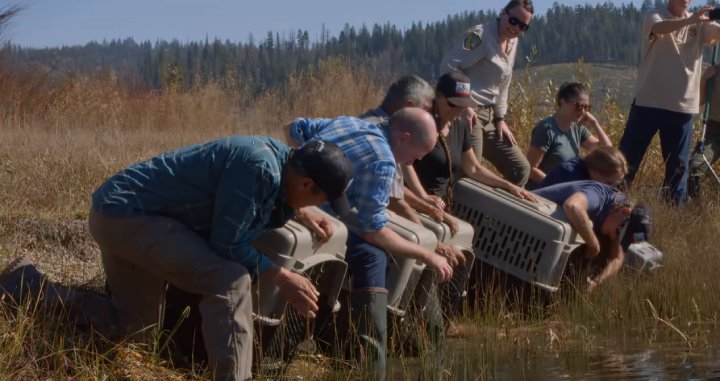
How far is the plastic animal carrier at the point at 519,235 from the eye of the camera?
778 cm

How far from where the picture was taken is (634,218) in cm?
852

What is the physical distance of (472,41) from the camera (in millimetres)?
9398

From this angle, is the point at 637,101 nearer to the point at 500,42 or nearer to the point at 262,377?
the point at 500,42

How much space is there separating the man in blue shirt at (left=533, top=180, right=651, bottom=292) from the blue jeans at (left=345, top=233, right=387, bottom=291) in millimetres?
2098

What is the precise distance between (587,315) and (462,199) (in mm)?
1150

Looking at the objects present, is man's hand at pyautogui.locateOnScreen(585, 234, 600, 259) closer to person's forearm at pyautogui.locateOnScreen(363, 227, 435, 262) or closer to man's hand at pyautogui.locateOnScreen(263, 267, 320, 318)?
person's forearm at pyautogui.locateOnScreen(363, 227, 435, 262)

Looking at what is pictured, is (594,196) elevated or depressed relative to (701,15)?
depressed

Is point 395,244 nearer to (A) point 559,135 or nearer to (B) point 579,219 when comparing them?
(B) point 579,219

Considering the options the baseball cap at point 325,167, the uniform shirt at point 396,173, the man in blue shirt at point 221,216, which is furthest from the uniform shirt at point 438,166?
the baseball cap at point 325,167

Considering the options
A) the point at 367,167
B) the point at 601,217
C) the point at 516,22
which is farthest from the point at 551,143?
the point at 367,167

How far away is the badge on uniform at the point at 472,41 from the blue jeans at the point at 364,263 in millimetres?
3510

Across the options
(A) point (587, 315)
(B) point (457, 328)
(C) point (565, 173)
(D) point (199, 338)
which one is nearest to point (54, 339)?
(D) point (199, 338)

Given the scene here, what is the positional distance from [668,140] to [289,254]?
5886 mm

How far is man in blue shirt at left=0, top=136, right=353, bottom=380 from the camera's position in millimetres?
5043
